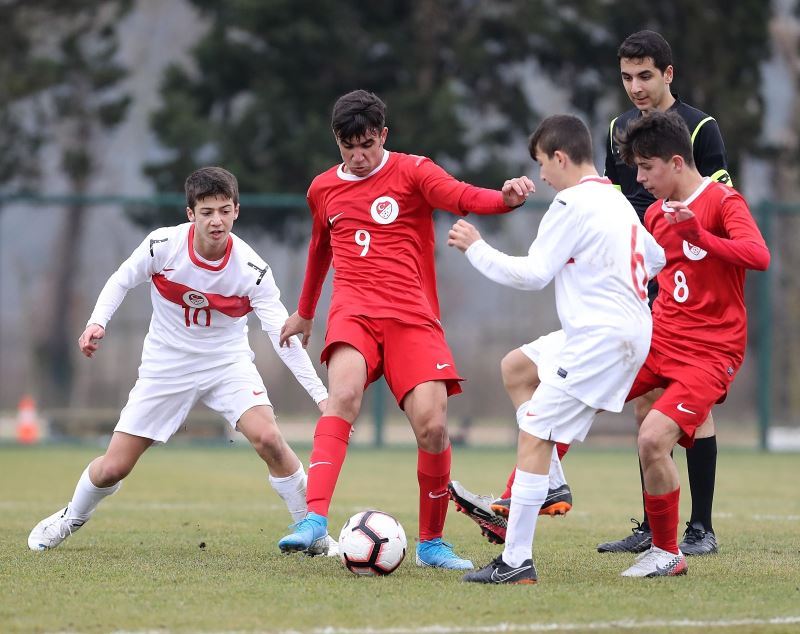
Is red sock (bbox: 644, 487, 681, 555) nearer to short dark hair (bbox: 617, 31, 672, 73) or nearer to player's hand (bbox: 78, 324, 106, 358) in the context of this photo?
short dark hair (bbox: 617, 31, 672, 73)

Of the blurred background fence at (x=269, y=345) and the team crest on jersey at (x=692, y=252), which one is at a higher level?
the team crest on jersey at (x=692, y=252)

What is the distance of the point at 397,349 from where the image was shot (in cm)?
570

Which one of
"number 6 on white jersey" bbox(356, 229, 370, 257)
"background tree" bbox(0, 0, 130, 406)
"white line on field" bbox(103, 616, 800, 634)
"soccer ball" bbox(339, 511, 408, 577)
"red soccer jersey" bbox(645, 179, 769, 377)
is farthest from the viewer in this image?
"background tree" bbox(0, 0, 130, 406)

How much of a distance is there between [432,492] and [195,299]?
1541mm

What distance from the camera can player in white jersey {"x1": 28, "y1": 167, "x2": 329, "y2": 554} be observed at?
623 cm

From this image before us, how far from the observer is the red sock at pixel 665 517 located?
5.44m

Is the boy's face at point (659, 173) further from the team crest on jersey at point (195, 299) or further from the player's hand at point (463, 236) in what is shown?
the team crest on jersey at point (195, 299)

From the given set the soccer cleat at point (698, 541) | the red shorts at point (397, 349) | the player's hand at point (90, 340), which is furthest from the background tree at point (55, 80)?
the soccer cleat at point (698, 541)

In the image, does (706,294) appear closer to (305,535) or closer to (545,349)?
(545,349)

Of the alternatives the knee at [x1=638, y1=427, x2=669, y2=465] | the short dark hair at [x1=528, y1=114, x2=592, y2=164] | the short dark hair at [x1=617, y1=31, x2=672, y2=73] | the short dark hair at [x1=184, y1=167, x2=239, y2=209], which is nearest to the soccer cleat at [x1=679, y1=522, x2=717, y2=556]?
the knee at [x1=638, y1=427, x2=669, y2=465]

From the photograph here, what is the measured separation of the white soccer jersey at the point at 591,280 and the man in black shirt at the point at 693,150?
1190mm

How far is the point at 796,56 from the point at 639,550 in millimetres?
21562

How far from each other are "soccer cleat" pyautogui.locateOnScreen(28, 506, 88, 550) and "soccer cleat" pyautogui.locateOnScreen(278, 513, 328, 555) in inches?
55.9

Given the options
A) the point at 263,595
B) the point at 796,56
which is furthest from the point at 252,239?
the point at 796,56
